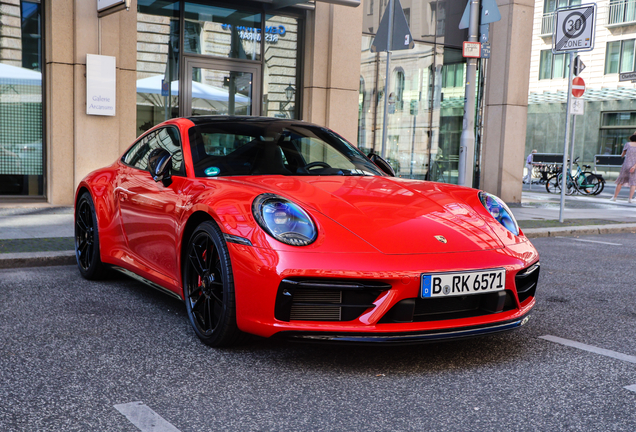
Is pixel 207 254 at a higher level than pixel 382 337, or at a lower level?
higher

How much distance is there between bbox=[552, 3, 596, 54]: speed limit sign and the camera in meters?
9.88

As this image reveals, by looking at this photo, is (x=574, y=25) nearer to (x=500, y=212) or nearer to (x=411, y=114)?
(x=411, y=114)

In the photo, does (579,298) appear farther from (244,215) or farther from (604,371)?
(244,215)

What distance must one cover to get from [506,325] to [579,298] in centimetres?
202

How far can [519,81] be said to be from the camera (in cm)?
1405

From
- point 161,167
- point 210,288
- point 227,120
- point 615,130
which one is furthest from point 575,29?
point 615,130

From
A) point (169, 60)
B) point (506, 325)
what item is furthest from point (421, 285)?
point (169, 60)

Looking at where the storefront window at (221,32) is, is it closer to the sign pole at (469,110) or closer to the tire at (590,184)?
the sign pole at (469,110)

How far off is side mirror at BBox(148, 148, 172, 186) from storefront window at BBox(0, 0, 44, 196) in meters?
6.70

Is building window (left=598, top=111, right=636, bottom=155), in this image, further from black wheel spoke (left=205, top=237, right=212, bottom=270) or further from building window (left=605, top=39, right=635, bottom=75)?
black wheel spoke (left=205, top=237, right=212, bottom=270)

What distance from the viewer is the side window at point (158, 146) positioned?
13.9ft

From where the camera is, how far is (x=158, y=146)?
15.3 feet

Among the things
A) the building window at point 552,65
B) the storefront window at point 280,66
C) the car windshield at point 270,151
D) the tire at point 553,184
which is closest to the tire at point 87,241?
the car windshield at point 270,151

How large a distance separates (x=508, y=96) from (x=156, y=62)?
725cm
